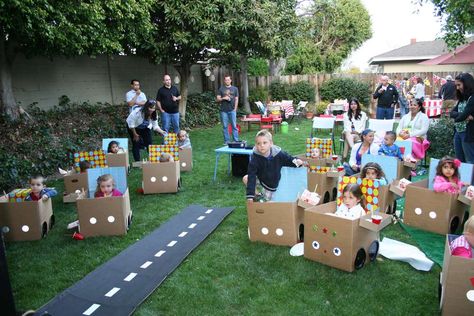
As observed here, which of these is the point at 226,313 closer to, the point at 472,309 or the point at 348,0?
the point at 472,309

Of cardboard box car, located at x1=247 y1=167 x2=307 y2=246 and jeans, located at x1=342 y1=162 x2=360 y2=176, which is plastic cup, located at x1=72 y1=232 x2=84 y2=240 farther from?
jeans, located at x1=342 y1=162 x2=360 y2=176

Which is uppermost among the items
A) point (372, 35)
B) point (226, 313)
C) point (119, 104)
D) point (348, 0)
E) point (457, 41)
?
point (348, 0)

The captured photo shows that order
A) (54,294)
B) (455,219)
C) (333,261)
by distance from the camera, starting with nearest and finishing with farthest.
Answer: (54,294)
(333,261)
(455,219)

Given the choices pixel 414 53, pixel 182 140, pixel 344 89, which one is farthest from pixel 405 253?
pixel 414 53

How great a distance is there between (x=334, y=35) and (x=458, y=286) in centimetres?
3114

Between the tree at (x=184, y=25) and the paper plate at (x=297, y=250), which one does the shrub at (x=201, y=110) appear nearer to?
the tree at (x=184, y=25)

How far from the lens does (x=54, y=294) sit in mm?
3488

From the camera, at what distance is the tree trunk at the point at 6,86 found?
8.38 metres

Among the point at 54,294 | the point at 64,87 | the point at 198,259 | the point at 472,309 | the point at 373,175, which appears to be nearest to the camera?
the point at 472,309

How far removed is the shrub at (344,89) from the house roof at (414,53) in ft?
45.4

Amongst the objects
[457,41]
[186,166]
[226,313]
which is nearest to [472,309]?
[226,313]

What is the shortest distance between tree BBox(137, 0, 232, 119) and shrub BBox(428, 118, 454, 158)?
6233 millimetres

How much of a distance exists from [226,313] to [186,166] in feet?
15.9

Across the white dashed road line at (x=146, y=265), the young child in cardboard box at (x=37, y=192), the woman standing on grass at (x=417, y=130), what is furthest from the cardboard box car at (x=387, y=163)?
the young child in cardboard box at (x=37, y=192)
